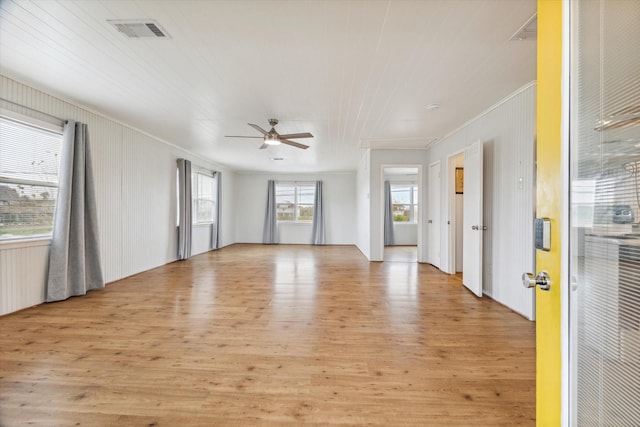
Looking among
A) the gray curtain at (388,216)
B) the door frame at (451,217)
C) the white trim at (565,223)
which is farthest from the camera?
the gray curtain at (388,216)

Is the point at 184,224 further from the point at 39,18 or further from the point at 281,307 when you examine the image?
the point at 39,18

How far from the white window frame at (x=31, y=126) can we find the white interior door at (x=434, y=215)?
5.85 m

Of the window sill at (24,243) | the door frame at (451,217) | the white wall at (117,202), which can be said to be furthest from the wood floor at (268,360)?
the door frame at (451,217)

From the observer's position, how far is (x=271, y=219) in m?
9.31

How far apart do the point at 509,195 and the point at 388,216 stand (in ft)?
19.1

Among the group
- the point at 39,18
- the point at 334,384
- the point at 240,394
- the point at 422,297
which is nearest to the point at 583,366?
the point at 334,384

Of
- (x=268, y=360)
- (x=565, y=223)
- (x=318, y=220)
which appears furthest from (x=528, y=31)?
(x=318, y=220)

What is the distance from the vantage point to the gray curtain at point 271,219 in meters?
9.28

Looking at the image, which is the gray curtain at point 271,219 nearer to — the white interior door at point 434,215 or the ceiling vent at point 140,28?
the white interior door at point 434,215

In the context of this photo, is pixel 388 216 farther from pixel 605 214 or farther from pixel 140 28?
pixel 605 214

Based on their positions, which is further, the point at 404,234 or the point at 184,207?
the point at 404,234

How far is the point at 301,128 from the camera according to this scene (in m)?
4.50

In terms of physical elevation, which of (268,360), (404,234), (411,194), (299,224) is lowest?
(268,360)

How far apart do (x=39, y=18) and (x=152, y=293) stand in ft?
10.1
